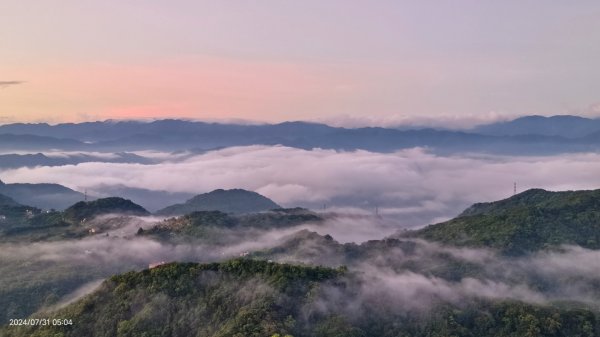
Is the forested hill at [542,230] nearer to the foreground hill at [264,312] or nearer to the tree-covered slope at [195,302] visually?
the foreground hill at [264,312]

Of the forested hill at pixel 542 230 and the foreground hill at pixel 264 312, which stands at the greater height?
the forested hill at pixel 542 230

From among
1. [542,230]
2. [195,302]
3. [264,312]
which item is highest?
[542,230]

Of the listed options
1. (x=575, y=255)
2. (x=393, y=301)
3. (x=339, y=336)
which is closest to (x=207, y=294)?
(x=339, y=336)

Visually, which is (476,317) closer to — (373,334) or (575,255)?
(373,334)

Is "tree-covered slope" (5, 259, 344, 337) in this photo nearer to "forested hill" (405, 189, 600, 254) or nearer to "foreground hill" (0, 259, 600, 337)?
"foreground hill" (0, 259, 600, 337)

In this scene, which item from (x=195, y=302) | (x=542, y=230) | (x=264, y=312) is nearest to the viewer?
(x=264, y=312)

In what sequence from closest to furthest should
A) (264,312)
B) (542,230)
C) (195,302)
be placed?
(264,312), (195,302), (542,230)

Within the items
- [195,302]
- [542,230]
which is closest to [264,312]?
[195,302]

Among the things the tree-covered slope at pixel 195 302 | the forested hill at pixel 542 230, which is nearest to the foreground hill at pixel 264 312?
the tree-covered slope at pixel 195 302

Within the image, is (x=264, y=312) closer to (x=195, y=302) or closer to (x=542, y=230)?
(x=195, y=302)

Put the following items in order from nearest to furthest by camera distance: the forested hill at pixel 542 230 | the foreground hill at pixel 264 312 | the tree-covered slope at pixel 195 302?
the foreground hill at pixel 264 312
the tree-covered slope at pixel 195 302
the forested hill at pixel 542 230
